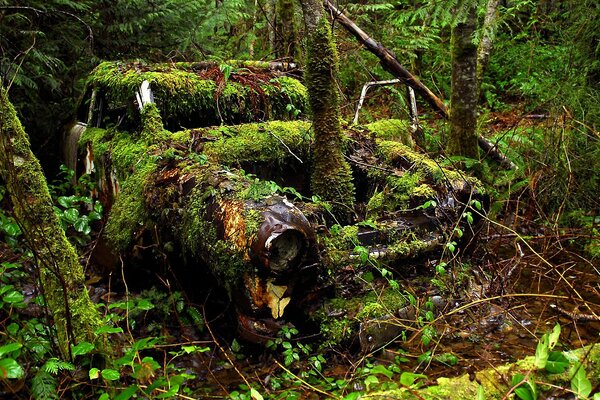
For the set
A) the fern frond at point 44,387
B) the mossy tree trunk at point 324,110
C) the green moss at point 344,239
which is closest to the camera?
the fern frond at point 44,387

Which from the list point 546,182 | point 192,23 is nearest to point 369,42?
point 546,182

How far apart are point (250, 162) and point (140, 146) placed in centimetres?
94

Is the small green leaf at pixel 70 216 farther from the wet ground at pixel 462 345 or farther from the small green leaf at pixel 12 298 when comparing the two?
the wet ground at pixel 462 345

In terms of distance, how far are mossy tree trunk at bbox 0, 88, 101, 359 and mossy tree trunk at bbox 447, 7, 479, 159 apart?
17.1ft

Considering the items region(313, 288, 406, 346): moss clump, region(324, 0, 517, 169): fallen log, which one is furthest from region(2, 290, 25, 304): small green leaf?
region(324, 0, 517, 169): fallen log

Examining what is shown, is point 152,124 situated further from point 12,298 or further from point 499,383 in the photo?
point 499,383

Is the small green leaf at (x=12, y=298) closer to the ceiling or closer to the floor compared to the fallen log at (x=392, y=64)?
closer to the floor

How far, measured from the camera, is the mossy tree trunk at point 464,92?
6.38 metres

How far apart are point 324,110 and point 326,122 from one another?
0.09 metres

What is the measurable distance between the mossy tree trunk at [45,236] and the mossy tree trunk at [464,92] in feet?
17.1

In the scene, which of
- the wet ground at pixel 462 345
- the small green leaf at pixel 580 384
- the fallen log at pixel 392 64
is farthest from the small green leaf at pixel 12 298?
the fallen log at pixel 392 64

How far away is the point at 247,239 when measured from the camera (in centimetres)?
298

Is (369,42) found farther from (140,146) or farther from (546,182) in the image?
(140,146)

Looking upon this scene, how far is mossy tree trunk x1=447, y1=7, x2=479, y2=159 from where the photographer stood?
6379mm
